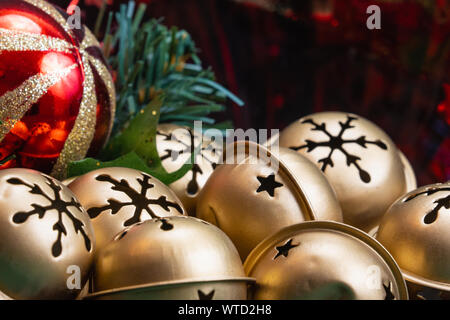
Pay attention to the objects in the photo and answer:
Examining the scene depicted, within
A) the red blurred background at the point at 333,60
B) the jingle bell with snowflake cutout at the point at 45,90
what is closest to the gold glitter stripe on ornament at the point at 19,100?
the jingle bell with snowflake cutout at the point at 45,90

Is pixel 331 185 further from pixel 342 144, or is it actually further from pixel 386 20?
pixel 386 20

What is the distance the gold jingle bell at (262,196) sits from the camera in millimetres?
505

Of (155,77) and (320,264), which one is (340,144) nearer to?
(320,264)

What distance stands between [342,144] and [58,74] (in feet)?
1.01

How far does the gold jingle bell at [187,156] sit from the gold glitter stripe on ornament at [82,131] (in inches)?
3.5

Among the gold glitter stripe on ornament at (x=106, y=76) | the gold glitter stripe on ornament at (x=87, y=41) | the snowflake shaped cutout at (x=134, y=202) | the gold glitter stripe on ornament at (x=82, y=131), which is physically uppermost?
the gold glitter stripe on ornament at (x=87, y=41)

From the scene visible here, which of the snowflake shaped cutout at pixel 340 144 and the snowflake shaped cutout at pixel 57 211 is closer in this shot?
the snowflake shaped cutout at pixel 57 211

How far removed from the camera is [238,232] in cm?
51

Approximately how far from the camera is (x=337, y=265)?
1.39ft

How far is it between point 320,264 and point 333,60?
2.86 ft

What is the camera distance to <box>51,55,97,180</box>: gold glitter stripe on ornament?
1.96 ft

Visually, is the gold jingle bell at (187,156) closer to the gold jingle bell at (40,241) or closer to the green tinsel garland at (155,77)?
the green tinsel garland at (155,77)

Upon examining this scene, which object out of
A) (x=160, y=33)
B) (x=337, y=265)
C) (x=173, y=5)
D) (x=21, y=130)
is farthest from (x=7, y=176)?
(x=173, y=5)
